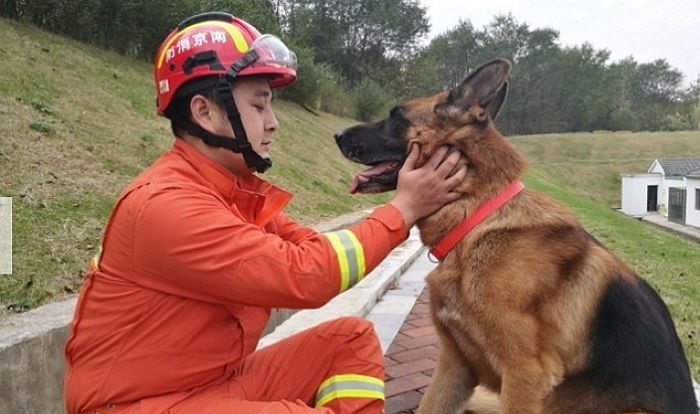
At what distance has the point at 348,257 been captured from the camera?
1.86 metres

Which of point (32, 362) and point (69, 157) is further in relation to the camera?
point (69, 157)

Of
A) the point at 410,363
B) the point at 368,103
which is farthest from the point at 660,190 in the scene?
the point at 410,363

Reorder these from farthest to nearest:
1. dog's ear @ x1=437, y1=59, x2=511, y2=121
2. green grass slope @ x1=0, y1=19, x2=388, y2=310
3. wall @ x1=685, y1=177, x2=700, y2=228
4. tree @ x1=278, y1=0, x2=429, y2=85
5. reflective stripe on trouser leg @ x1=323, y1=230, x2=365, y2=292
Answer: tree @ x1=278, y1=0, x2=429, y2=85 → wall @ x1=685, y1=177, x2=700, y2=228 → green grass slope @ x1=0, y1=19, x2=388, y2=310 → dog's ear @ x1=437, y1=59, x2=511, y2=121 → reflective stripe on trouser leg @ x1=323, y1=230, x2=365, y2=292

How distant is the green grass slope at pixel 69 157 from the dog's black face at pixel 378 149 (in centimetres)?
198

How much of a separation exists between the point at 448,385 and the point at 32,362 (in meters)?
1.88

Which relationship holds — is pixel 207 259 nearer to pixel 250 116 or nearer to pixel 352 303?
pixel 250 116

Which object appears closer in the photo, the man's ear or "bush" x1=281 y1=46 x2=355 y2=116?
the man's ear

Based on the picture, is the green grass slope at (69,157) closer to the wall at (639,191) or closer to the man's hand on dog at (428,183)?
the man's hand on dog at (428,183)

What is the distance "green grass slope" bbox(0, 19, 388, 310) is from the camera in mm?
3666

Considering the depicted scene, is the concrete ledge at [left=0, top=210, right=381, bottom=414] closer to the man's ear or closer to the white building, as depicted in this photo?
the man's ear

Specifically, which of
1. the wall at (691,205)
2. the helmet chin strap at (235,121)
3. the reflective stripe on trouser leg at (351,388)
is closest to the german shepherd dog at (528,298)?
the reflective stripe on trouser leg at (351,388)

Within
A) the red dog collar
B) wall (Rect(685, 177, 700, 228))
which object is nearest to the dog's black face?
the red dog collar

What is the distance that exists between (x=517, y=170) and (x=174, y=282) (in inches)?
59.9

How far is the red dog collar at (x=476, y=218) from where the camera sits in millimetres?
2334
